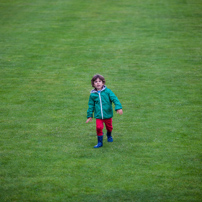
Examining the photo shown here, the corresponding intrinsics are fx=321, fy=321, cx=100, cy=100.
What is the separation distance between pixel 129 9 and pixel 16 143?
16652 mm

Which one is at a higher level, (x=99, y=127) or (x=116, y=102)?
(x=116, y=102)

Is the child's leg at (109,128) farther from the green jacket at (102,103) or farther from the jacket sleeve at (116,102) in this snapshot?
the jacket sleeve at (116,102)

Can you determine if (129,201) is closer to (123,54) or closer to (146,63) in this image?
(146,63)

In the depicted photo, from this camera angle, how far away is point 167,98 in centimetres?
1060

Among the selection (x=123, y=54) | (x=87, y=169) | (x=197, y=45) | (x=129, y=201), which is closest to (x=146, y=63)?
(x=123, y=54)

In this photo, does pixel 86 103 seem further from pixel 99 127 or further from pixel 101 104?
pixel 99 127

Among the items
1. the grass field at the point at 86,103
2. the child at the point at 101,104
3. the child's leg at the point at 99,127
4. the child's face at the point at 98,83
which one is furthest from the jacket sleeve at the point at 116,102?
the grass field at the point at 86,103

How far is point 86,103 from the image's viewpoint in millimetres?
10391

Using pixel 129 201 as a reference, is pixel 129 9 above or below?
above

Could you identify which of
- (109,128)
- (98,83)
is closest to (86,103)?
(109,128)

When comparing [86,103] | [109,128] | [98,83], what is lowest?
[86,103]

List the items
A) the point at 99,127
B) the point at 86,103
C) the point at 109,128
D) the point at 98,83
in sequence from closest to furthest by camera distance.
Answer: the point at 99,127
the point at 98,83
the point at 109,128
the point at 86,103

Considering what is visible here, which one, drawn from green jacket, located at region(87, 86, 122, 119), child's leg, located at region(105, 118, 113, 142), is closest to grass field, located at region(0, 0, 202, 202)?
child's leg, located at region(105, 118, 113, 142)

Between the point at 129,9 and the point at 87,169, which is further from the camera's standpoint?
the point at 129,9
